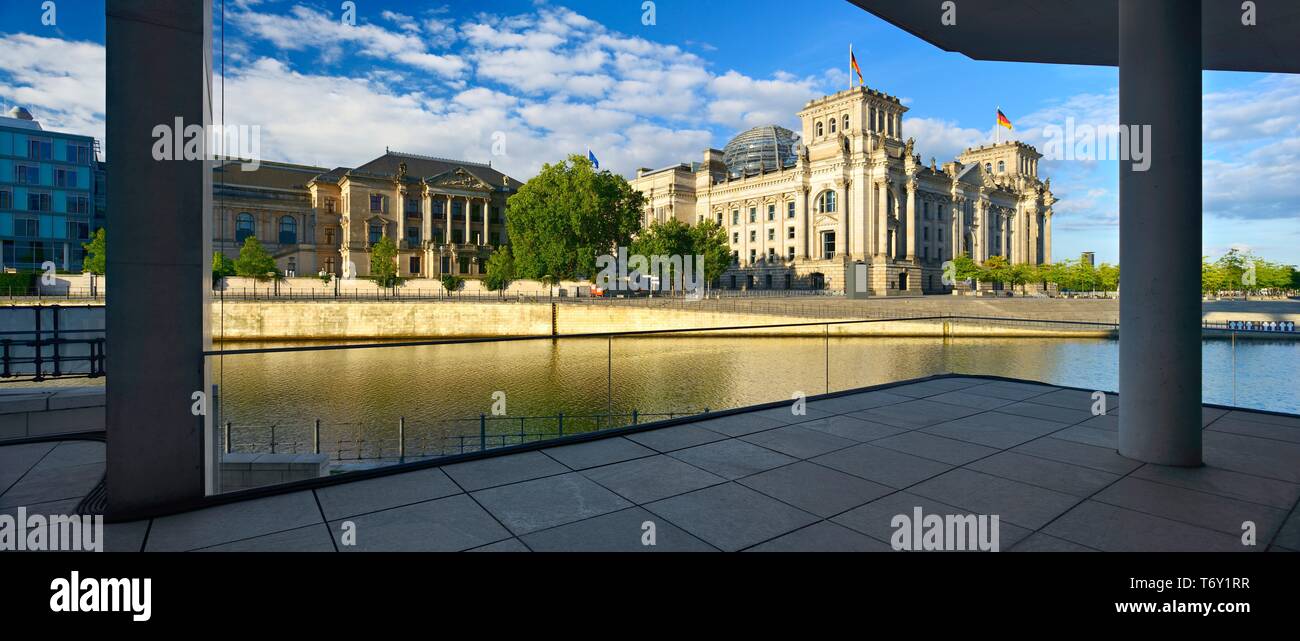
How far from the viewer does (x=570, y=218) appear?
65.6 meters

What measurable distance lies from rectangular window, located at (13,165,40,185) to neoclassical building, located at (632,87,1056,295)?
8333 cm

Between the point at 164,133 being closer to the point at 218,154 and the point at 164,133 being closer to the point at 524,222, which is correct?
the point at 218,154

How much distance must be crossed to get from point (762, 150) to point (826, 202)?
31.4 m

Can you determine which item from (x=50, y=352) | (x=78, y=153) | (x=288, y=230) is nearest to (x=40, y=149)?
(x=78, y=153)

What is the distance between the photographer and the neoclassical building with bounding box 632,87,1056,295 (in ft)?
281

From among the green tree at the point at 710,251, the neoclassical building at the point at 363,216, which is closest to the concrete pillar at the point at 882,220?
the green tree at the point at 710,251

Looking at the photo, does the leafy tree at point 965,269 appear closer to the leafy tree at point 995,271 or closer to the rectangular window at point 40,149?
the leafy tree at point 995,271

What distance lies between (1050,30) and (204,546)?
11585 mm

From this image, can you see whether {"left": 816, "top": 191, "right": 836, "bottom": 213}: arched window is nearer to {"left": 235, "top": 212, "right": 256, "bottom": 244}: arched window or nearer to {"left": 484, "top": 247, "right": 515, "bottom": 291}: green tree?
{"left": 484, "top": 247, "right": 515, "bottom": 291}: green tree

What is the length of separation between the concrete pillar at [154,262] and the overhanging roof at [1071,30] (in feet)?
25.6

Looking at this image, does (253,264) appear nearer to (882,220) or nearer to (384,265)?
(384,265)

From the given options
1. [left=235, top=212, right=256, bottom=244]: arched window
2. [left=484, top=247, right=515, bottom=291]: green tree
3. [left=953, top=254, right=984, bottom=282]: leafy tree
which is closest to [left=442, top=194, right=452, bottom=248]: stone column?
[left=484, top=247, right=515, bottom=291]: green tree

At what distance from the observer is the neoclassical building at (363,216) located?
81.9 meters
